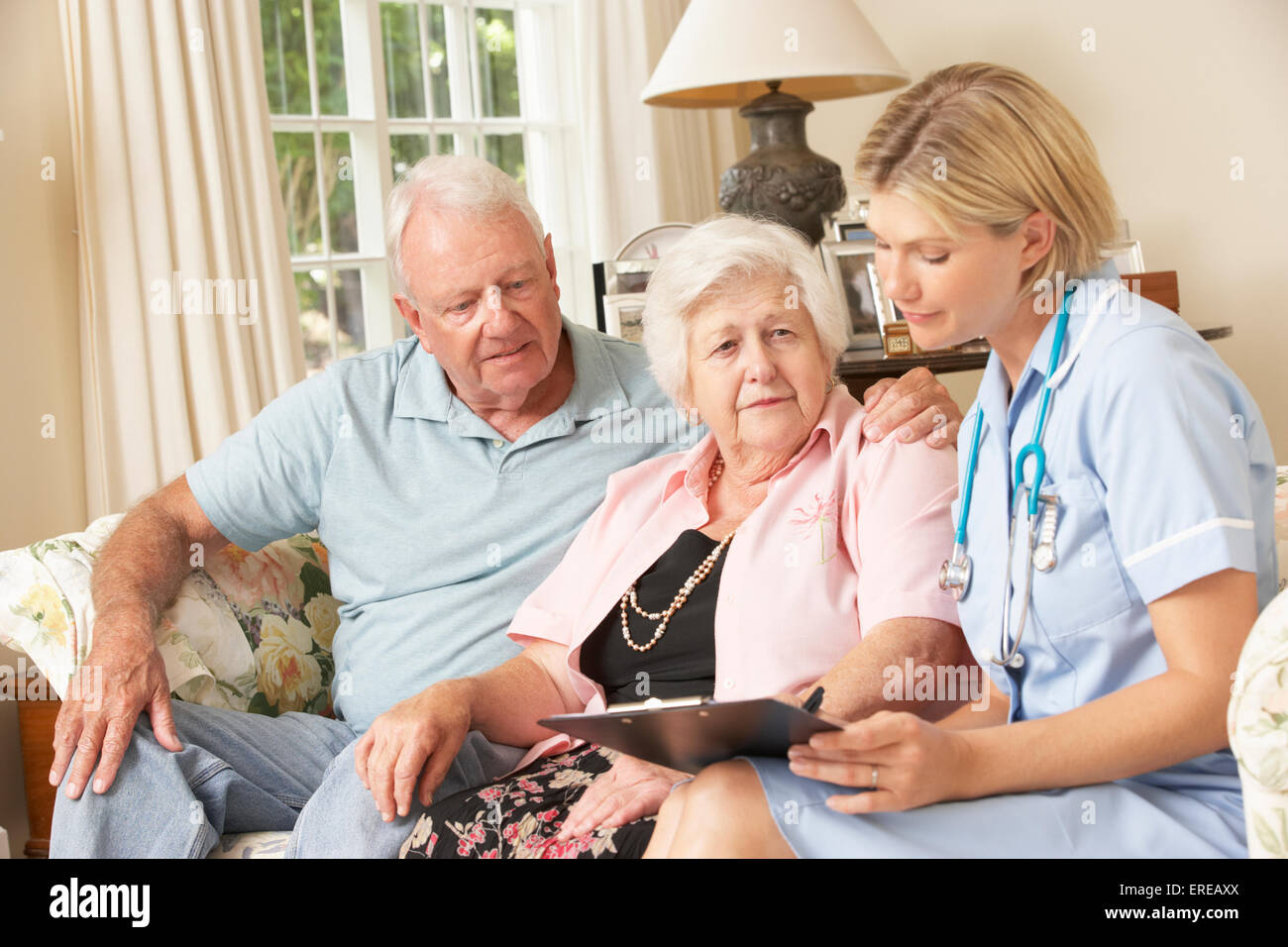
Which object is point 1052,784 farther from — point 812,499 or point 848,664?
point 812,499

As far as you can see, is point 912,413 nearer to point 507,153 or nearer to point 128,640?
point 128,640

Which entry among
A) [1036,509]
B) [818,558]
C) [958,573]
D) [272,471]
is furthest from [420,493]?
[1036,509]

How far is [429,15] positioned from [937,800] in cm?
331

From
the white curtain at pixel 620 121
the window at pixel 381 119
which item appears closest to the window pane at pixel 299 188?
the window at pixel 381 119

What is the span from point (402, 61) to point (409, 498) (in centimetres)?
219

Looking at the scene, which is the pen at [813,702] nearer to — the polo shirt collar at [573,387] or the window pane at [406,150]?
the polo shirt collar at [573,387]

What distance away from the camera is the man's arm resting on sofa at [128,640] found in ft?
5.47

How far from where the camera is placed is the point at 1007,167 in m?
1.19

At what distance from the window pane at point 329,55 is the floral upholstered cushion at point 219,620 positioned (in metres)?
1.82

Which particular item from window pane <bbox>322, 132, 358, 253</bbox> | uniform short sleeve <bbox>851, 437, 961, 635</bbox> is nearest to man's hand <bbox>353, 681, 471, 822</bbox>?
uniform short sleeve <bbox>851, 437, 961, 635</bbox>

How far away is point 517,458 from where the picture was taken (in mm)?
1992

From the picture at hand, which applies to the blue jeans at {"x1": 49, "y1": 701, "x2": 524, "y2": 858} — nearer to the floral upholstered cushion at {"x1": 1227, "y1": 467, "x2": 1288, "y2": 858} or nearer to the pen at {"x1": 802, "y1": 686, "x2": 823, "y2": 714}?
Answer: the pen at {"x1": 802, "y1": 686, "x2": 823, "y2": 714}
